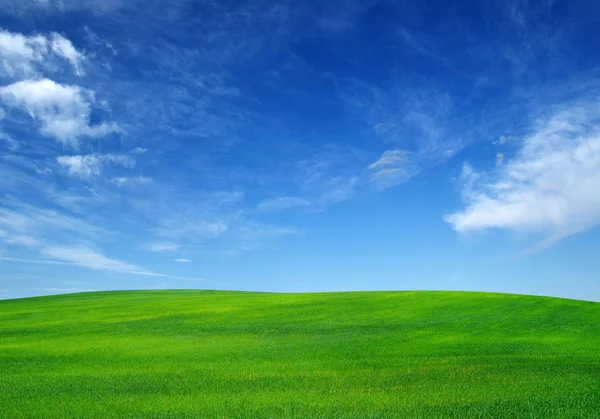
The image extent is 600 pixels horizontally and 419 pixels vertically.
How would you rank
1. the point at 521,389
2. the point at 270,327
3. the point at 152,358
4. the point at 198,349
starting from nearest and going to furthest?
the point at 521,389 → the point at 152,358 → the point at 198,349 → the point at 270,327

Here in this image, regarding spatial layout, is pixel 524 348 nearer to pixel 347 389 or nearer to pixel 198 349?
pixel 347 389

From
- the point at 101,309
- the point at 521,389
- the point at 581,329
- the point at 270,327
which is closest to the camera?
the point at 521,389

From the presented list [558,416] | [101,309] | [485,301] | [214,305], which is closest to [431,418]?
[558,416]

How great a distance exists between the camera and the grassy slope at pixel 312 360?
11.8 metres

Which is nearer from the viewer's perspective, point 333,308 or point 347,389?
point 347,389

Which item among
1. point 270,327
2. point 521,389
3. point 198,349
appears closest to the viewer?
point 521,389

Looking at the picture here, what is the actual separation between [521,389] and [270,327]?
15.2m

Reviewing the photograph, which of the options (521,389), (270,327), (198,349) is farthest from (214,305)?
(521,389)

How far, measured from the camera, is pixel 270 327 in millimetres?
26109

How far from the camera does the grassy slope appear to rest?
11.8 meters

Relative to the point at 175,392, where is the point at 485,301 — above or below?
above

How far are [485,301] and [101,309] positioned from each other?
27.3m

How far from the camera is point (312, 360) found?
17953mm

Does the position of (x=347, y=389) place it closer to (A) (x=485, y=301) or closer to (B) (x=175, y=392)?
(B) (x=175, y=392)
